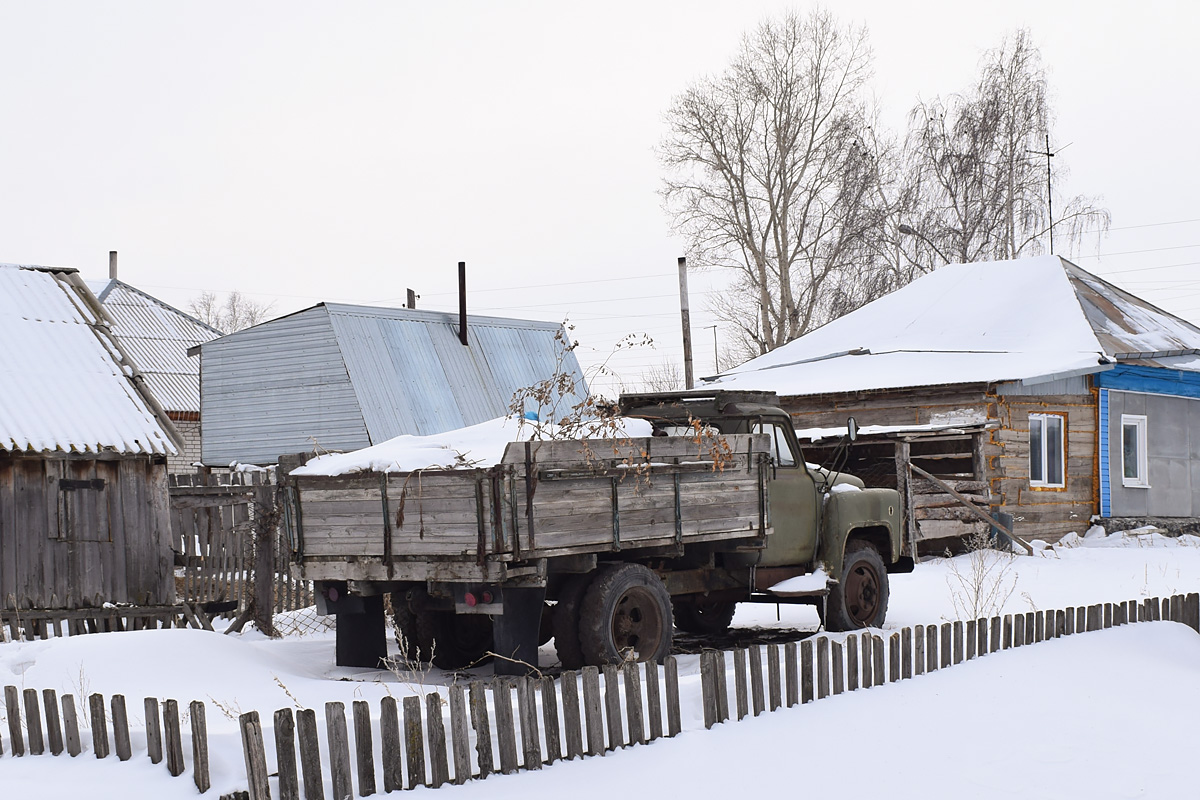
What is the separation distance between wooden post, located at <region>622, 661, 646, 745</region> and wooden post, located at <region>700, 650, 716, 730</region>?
529 mm

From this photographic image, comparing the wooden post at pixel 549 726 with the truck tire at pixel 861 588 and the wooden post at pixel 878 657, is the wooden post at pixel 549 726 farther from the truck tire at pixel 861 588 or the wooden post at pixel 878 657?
the truck tire at pixel 861 588

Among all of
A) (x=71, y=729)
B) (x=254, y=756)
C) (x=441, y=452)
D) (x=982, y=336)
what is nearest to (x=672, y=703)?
(x=254, y=756)

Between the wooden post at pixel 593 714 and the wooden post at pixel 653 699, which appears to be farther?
the wooden post at pixel 653 699

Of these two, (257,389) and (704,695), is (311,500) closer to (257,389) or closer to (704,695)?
(704,695)

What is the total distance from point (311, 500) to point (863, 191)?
102ft

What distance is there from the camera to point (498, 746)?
19.2ft

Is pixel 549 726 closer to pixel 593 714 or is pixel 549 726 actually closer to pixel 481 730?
pixel 593 714

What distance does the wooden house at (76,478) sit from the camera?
37.8 ft

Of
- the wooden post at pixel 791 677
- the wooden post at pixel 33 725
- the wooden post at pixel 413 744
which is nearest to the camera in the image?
the wooden post at pixel 413 744

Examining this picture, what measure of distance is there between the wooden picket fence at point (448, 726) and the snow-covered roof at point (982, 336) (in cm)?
1386

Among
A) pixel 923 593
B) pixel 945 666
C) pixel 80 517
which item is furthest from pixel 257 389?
pixel 945 666

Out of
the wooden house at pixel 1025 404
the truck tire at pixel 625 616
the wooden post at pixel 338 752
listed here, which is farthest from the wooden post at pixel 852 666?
the wooden house at pixel 1025 404

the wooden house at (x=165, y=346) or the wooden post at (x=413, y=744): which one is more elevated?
the wooden house at (x=165, y=346)

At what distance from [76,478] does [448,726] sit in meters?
7.31
